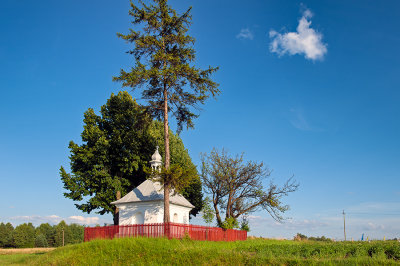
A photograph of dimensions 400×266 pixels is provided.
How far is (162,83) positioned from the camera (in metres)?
26.6

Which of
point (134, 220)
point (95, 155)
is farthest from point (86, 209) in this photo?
point (134, 220)

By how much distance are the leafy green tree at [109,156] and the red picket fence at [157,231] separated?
836 cm

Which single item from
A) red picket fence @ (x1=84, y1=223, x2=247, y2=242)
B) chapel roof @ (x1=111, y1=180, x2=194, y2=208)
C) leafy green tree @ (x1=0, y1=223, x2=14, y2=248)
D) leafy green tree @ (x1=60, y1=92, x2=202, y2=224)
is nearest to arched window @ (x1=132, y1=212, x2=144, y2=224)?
chapel roof @ (x1=111, y1=180, x2=194, y2=208)

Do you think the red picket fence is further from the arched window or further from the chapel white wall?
the arched window

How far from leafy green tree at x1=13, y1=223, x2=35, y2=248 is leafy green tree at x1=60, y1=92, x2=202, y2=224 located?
75483mm

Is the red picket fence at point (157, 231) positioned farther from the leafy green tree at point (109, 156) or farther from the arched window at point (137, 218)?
the leafy green tree at point (109, 156)

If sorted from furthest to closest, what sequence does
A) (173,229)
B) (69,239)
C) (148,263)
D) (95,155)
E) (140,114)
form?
(69,239) < (95,155) < (140,114) < (173,229) < (148,263)

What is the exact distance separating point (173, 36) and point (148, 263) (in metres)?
17.4

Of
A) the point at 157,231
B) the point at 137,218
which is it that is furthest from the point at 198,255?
the point at 137,218

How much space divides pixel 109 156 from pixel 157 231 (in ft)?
52.2

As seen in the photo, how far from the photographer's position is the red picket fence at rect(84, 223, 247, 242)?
22672 mm

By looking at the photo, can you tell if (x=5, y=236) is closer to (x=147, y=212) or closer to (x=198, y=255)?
(x=147, y=212)

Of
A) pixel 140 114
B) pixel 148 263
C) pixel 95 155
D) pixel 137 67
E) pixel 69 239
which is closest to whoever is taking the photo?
pixel 148 263

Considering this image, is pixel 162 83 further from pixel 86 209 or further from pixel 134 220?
pixel 86 209
